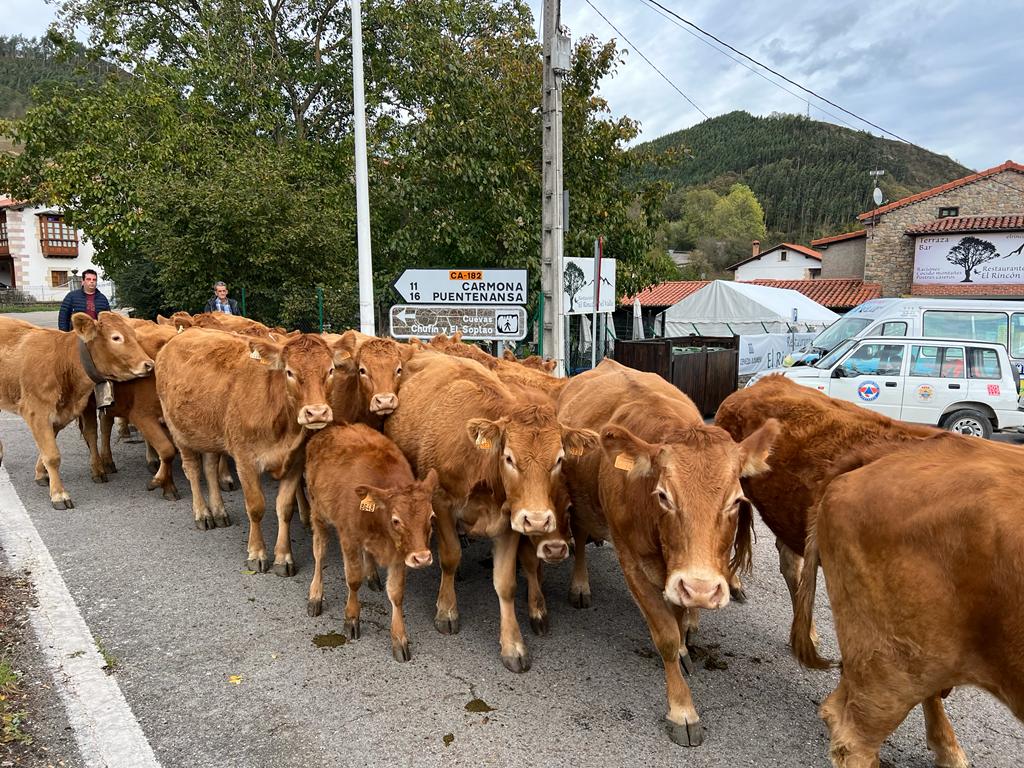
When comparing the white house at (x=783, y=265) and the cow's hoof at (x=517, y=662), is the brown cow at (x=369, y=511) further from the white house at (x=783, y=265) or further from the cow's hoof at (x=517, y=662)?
the white house at (x=783, y=265)

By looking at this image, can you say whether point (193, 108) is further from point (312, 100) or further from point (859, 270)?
point (859, 270)

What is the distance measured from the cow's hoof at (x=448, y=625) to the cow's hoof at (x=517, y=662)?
550 mm

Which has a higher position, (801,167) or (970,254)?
(801,167)

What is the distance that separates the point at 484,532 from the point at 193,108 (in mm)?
17344

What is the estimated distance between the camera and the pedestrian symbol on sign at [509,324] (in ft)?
34.3

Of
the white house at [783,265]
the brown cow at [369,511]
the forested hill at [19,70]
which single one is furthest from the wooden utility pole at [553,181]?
the forested hill at [19,70]

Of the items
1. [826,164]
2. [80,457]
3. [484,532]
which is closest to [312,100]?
[80,457]

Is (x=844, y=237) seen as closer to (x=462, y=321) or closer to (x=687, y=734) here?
(x=462, y=321)

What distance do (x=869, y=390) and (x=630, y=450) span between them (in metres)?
9.47

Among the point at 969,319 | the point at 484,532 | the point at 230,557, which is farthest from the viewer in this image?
the point at 969,319

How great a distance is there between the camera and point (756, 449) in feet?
10.9

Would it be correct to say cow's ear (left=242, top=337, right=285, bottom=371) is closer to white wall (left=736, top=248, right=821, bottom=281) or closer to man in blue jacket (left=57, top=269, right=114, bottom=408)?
man in blue jacket (left=57, top=269, right=114, bottom=408)

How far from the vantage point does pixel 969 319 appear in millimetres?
14039

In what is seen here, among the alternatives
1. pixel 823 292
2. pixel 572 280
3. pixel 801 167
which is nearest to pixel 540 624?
pixel 572 280
